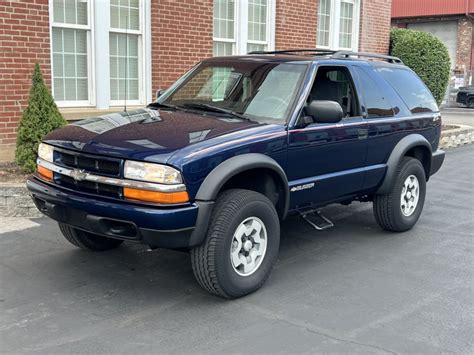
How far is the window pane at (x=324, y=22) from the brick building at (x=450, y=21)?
19.9 metres

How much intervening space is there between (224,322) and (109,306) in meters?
0.90

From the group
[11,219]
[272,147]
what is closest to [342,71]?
[272,147]

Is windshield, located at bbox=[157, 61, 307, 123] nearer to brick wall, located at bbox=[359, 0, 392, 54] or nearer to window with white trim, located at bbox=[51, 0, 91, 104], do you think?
window with white trim, located at bbox=[51, 0, 91, 104]

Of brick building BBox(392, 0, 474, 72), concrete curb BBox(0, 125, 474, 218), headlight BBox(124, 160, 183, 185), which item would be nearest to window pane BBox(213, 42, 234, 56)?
concrete curb BBox(0, 125, 474, 218)

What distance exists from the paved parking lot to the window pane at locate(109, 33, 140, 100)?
3.66m

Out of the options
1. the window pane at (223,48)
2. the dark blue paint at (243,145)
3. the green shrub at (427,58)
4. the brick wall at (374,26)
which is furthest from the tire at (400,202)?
the brick wall at (374,26)

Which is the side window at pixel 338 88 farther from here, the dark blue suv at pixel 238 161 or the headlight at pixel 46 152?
the headlight at pixel 46 152

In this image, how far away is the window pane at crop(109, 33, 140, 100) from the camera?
934 cm

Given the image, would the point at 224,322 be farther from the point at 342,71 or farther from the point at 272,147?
the point at 342,71

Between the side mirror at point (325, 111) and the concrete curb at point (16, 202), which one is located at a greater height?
the side mirror at point (325, 111)

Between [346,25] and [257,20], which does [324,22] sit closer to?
[346,25]

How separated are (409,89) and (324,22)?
297 inches

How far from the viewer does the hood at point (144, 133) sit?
4141 mm

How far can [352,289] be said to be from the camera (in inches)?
186
